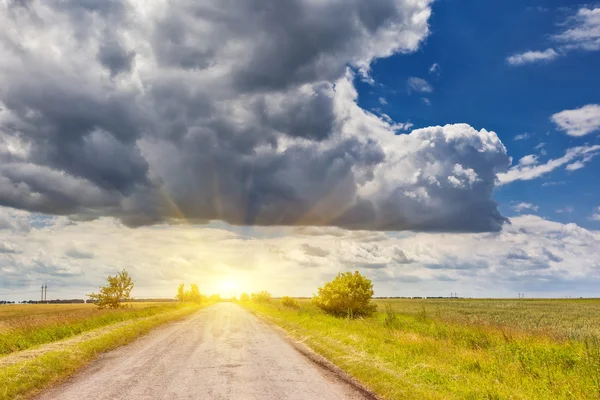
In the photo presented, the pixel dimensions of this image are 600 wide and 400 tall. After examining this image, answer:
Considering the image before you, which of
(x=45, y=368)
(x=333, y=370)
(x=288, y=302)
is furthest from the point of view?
(x=288, y=302)

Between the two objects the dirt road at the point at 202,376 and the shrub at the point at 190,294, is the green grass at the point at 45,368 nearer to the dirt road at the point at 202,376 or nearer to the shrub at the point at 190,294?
the dirt road at the point at 202,376

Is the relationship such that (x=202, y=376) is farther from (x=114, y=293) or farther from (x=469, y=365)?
(x=114, y=293)

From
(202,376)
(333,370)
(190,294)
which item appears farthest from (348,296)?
(190,294)

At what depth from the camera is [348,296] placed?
36688 millimetres

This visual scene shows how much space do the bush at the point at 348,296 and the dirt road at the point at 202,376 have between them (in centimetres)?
1818

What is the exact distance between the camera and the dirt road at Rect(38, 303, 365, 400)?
10227 mm

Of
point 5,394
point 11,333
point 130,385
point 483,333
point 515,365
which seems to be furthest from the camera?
point 11,333

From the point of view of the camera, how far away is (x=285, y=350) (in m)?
18.6

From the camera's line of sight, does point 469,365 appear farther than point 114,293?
No

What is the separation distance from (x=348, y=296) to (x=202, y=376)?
25.6m

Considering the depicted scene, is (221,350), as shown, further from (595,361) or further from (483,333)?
(595,361)

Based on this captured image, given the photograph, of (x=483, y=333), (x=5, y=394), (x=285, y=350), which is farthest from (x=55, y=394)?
(x=483, y=333)

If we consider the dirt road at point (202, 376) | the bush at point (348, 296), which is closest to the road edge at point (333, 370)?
the dirt road at point (202, 376)

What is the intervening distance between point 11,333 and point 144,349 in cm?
878
